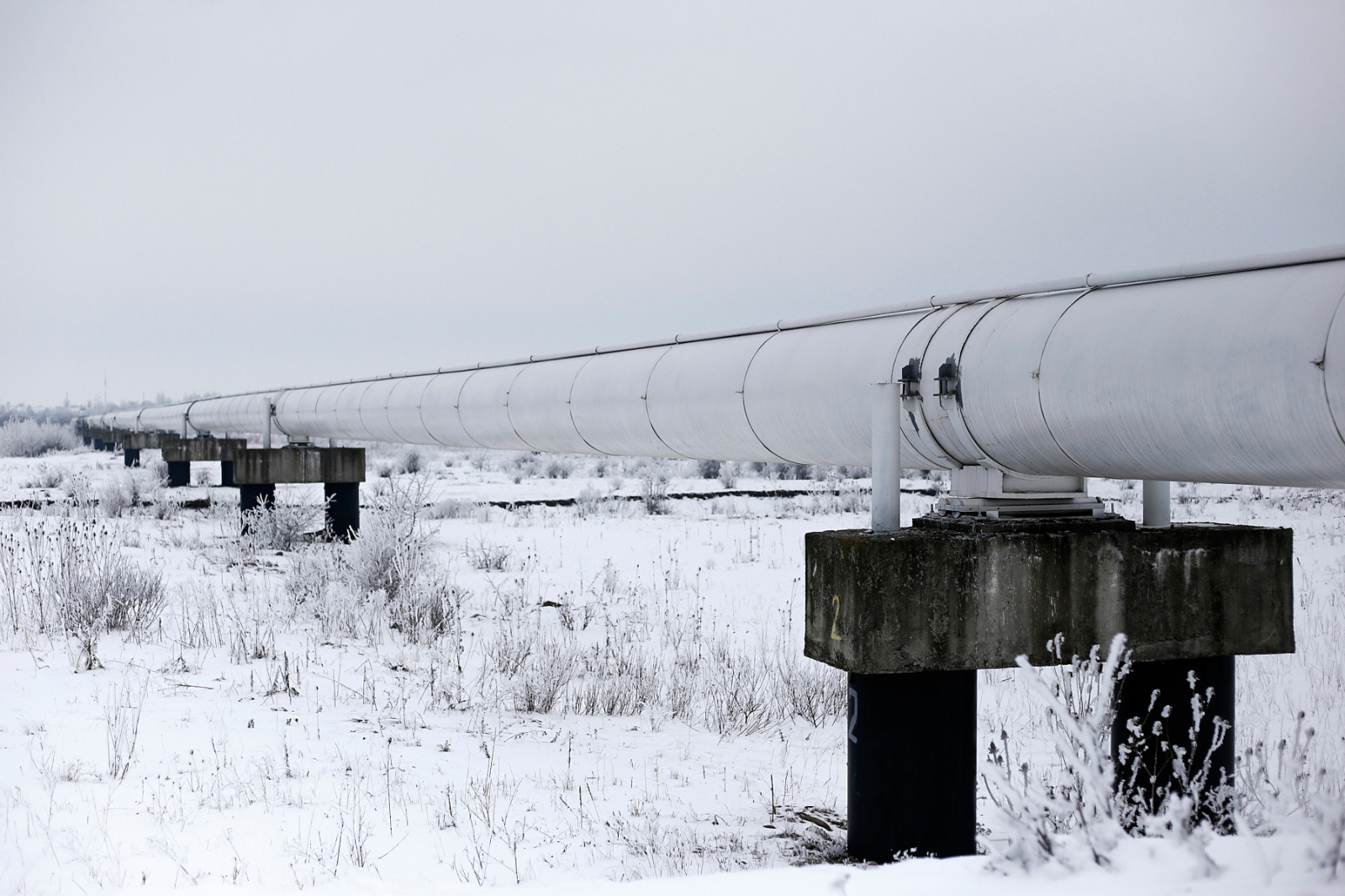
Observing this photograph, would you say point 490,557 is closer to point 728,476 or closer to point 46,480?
point 46,480

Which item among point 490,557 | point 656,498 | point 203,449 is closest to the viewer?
point 490,557

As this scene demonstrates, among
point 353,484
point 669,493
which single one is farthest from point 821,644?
point 669,493

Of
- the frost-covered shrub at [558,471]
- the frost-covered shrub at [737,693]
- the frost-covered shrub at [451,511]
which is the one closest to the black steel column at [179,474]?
the frost-covered shrub at [451,511]

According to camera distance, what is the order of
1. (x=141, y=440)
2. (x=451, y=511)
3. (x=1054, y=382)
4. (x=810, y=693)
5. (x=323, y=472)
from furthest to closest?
(x=141, y=440), (x=451, y=511), (x=323, y=472), (x=810, y=693), (x=1054, y=382)

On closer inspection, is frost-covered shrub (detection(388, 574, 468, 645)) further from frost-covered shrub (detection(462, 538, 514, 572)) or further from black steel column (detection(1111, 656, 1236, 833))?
black steel column (detection(1111, 656, 1236, 833))

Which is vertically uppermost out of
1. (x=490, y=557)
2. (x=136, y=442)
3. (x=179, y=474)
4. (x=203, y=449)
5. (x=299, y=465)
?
(x=136, y=442)

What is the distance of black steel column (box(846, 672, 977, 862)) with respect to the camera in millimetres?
3701

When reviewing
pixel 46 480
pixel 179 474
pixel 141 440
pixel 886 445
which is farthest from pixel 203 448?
pixel 886 445

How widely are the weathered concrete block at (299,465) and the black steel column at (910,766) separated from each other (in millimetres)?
10527

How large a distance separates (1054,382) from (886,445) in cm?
62

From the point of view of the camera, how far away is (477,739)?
560cm

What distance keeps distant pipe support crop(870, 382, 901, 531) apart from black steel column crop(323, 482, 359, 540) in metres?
10.8

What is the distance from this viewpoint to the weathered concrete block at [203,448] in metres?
16.8

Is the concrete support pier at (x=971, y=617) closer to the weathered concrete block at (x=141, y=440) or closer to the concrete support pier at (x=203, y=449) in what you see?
the concrete support pier at (x=203, y=449)
